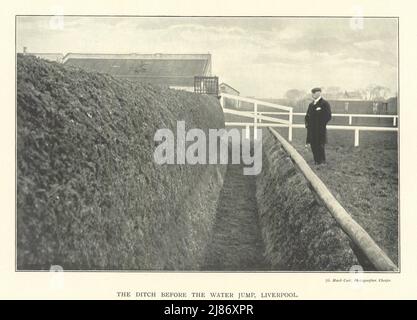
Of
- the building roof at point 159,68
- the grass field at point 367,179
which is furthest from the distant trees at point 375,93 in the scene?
the building roof at point 159,68

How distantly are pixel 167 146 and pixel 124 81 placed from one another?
1.09 m

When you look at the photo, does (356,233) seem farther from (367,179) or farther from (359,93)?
(359,93)

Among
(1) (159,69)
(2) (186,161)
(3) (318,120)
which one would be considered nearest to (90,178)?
(2) (186,161)

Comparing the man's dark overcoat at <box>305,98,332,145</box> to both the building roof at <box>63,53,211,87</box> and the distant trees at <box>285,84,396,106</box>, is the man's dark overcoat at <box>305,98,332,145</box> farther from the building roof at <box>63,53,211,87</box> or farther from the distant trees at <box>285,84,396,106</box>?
the building roof at <box>63,53,211,87</box>

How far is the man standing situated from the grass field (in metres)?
0.34

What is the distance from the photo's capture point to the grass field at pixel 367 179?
5.29 m

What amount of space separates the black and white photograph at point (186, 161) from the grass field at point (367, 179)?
1.2 inches

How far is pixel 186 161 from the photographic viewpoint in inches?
263

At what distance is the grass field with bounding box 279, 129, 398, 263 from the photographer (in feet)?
17.3

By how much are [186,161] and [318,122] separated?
256cm

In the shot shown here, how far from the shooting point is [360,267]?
440 cm

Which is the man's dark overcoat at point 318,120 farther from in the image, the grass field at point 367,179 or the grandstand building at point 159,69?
the grandstand building at point 159,69
